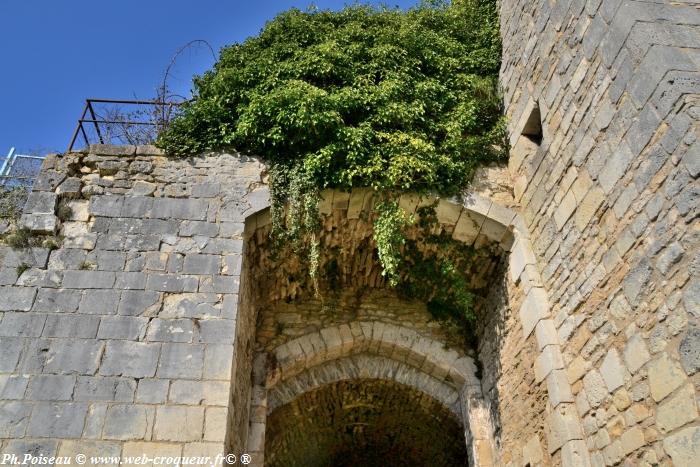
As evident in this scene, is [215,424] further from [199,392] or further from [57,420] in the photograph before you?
[57,420]

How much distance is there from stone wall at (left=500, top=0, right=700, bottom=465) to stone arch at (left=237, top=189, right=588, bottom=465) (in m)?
0.10

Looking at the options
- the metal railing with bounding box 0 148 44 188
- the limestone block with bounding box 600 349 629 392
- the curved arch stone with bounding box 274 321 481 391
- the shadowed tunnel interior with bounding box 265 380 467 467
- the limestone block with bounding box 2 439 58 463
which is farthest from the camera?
the metal railing with bounding box 0 148 44 188

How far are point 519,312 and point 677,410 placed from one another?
2213 mm

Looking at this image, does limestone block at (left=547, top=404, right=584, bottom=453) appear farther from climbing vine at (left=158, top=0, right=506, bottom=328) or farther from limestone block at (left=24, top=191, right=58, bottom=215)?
limestone block at (left=24, top=191, right=58, bottom=215)

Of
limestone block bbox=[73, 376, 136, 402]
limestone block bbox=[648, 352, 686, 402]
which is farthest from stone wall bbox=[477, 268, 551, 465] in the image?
limestone block bbox=[73, 376, 136, 402]

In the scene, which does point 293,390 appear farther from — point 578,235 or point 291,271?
point 578,235

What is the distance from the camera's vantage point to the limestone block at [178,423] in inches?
163

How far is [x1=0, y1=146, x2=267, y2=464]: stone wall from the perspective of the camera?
4129 millimetres

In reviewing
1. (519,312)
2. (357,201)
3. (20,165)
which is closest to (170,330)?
(357,201)

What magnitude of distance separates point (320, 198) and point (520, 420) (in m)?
2.72

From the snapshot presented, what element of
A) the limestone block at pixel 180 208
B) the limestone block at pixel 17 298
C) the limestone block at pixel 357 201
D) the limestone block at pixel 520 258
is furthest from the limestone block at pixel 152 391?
the limestone block at pixel 520 258

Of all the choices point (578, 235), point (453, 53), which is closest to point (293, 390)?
point (578, 235)

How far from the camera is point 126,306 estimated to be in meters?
4.64

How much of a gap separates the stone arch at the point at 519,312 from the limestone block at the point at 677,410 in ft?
3.41
